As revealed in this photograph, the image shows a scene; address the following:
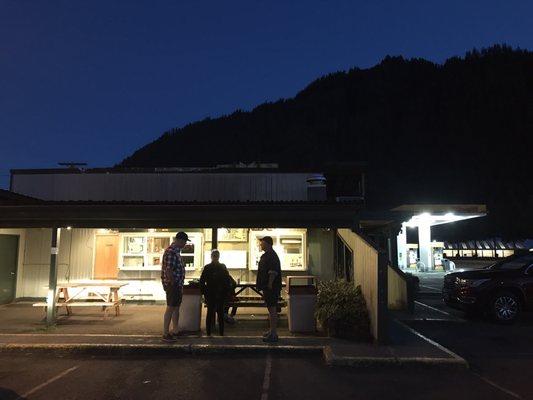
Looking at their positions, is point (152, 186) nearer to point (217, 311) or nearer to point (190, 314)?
point (190, 314)

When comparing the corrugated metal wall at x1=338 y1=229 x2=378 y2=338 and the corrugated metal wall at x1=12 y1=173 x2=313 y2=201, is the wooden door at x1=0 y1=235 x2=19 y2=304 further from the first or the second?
the corrugated metal wall at x1=338 y1=229 x2=378 y2=338

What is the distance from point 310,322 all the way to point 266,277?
5.62ft

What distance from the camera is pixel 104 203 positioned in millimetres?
10312

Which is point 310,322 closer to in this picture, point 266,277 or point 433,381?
point 266,277

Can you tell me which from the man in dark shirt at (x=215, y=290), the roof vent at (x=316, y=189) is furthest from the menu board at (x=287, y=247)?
the man in dark shirt at (x=215, y=290)

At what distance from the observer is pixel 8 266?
13.5m

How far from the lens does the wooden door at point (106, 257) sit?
45.9ft

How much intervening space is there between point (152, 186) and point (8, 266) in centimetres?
489

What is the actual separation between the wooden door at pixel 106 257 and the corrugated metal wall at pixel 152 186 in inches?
64.2

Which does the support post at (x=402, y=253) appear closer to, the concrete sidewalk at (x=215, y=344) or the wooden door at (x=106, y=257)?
the concrete sidewalk at (x=215, y=344)

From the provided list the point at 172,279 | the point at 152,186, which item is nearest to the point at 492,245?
the point at 152,186

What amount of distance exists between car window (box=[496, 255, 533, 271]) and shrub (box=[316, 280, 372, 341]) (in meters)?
5.48

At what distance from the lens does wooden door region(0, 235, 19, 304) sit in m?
13.2

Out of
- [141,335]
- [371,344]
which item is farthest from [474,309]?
[141,335]
